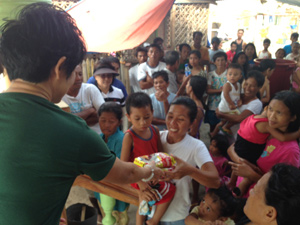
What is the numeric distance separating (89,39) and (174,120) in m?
1.72

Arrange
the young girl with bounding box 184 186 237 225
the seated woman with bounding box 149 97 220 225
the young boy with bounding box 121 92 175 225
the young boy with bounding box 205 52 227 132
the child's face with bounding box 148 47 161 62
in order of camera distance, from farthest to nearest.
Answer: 1. the child's face with bounding box 148 47 161 62
2. the young boy with bounding box 205 52 227 132
3. the young girl with bounding box 184 186 237 225
4. the seated woman with bounding box 149 97 220 225
5. the young boy with bounding box 121 92 175 225

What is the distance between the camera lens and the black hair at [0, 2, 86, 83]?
0.82m

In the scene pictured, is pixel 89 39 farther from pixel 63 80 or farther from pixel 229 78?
pixel 63 80

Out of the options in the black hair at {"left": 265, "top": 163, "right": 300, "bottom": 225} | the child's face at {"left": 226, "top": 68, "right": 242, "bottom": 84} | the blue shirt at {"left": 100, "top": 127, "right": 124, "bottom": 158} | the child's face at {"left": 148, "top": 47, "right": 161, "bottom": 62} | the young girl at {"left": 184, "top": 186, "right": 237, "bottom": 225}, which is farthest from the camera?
the child's face at {"left": 148, "top": 47, "right": 161, "bottom": 62}

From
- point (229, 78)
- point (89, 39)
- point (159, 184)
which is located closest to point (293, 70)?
point (229, 78)

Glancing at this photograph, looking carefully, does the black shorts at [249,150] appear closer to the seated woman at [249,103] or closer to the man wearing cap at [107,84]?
the seated woman at [249,103]

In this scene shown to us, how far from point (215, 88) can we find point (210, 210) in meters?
2.34

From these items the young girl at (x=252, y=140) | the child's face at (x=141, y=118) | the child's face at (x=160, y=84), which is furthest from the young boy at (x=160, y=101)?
the young girl at (x=252, y=140)

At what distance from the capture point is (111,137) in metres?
2.29

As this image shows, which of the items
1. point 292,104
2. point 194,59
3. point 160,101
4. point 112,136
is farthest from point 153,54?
point 292,104

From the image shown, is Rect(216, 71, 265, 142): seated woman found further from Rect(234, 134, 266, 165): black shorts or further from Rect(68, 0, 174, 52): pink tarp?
Rect(68, 0, 174, 52): pink tarp

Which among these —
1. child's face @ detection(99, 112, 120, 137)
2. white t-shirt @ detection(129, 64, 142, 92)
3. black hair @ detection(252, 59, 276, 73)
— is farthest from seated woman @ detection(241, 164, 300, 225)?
black hair @ detection(252, 59, 276, 73)

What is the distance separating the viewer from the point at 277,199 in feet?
3.54

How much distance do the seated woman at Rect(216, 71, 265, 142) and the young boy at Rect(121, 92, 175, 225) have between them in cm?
137
